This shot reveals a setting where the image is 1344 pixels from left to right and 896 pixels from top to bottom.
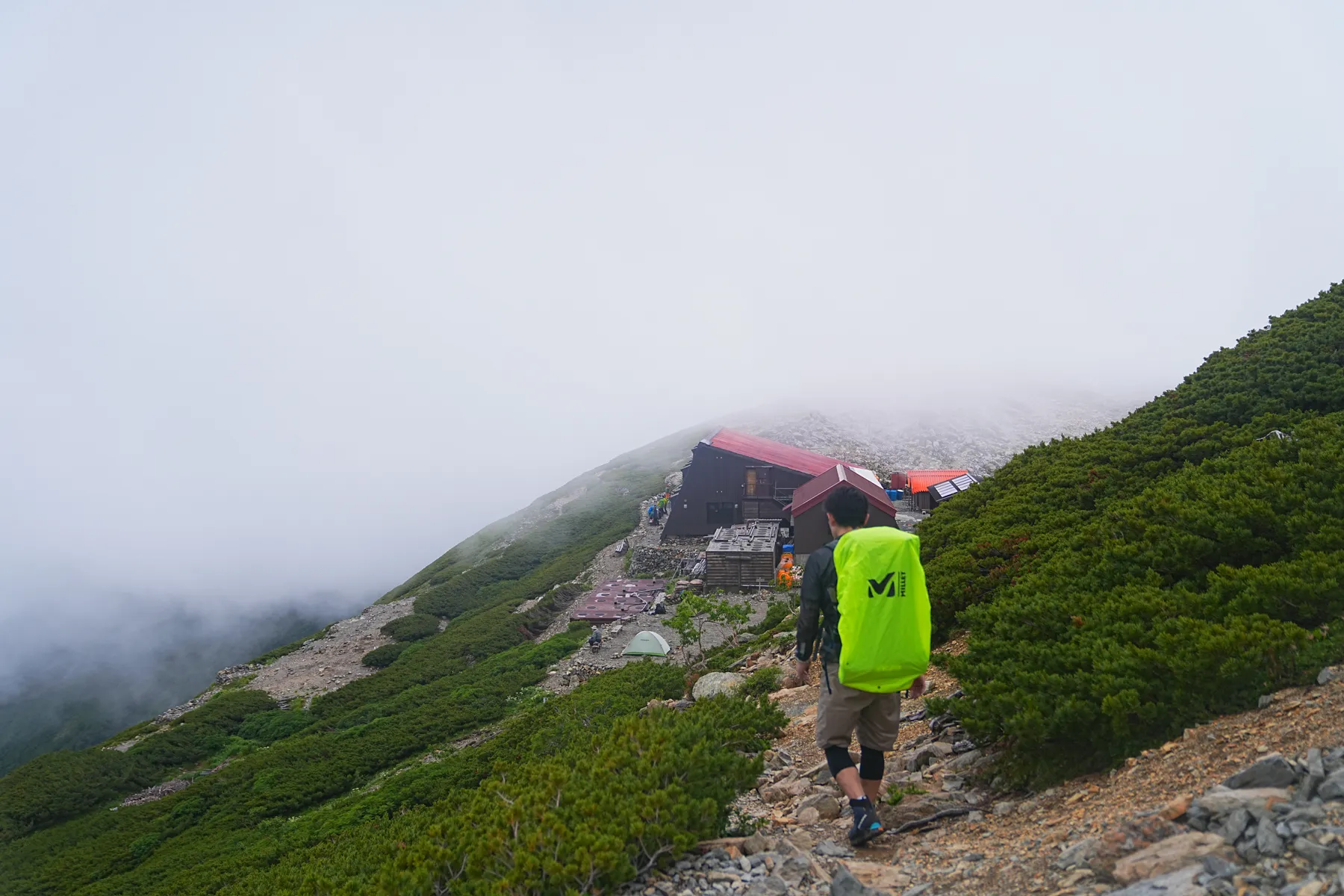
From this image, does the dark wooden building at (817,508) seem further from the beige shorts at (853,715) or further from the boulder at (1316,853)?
the boulder at (1316,853)

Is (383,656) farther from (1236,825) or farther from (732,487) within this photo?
(1236,825)

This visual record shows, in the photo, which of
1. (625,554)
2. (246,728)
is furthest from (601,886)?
(625,554)

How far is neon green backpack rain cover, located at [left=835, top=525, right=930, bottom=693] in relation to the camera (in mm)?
5414

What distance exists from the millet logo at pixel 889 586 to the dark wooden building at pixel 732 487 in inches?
1942

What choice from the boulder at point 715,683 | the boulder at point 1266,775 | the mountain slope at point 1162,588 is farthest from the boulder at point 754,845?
the boulder at point 715,683

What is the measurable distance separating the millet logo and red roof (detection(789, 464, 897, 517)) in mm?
34851

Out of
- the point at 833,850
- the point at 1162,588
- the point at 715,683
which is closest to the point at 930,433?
the point at 715,683

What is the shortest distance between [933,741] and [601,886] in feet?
16.4

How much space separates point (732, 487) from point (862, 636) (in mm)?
50390

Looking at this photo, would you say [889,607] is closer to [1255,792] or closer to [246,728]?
[1255,792]

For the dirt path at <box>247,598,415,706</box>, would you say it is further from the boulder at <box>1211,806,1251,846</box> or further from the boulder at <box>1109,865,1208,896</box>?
the boulder at <box>1211,806,1251,846</box>

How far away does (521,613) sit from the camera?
49.8 m

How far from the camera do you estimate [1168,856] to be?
4.11m

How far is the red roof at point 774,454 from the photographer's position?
55.6 meters
